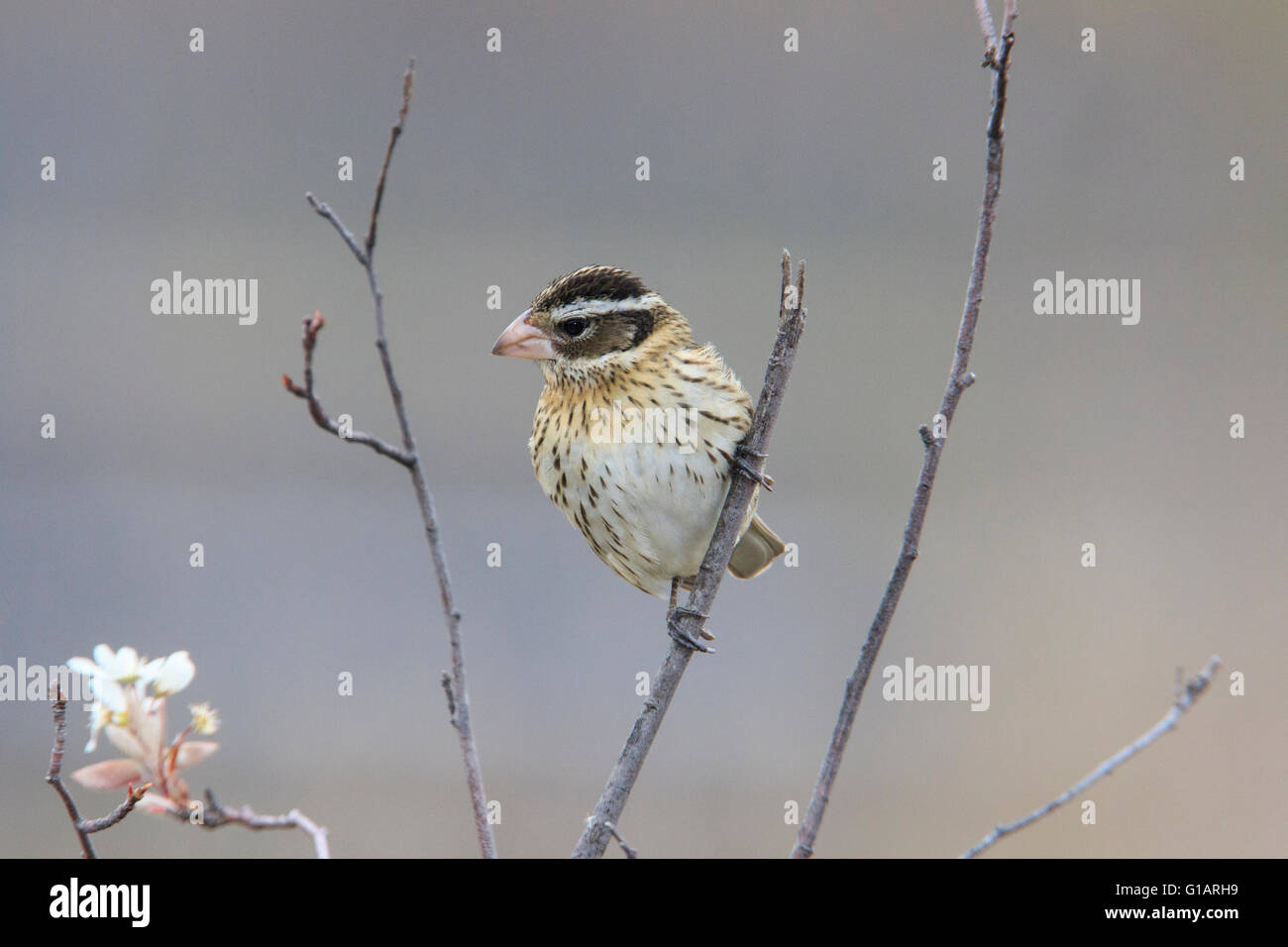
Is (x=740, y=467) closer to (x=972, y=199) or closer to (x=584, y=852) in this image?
(x=584, y=852)

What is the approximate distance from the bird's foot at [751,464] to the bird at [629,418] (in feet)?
0.25

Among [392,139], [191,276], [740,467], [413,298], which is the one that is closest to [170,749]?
[392,139]

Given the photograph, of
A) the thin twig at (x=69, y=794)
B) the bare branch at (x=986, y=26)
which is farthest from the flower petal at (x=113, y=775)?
the bare branch at (x=986, y=26)

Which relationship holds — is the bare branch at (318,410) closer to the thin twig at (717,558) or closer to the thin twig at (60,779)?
the thin twig at (60,779)

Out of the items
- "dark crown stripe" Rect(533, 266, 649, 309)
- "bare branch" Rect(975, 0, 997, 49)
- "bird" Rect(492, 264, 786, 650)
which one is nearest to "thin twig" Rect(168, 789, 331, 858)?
"bare branch" Rect(975, 0, 997, 49)

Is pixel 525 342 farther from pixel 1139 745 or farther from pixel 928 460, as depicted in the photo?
pixel 1139 745

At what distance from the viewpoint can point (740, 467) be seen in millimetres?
2568

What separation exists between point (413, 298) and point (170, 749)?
6056 millimetres

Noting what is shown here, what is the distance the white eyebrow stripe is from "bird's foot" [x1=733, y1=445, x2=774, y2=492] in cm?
41

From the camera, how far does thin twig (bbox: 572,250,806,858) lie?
1.78 metres

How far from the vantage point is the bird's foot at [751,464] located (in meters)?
2.19

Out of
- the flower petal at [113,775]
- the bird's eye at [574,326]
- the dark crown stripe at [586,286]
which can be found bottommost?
the flower petal at [113,775]

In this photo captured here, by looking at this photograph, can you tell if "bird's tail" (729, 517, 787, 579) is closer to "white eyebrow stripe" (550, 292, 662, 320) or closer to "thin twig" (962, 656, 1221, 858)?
"white eyebrow stripe" (550, 292, 662, 320)

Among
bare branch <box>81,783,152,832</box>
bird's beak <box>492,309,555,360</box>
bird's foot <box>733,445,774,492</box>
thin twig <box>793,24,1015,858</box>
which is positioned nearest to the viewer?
bare branch <box>81,783,152,832</box>
